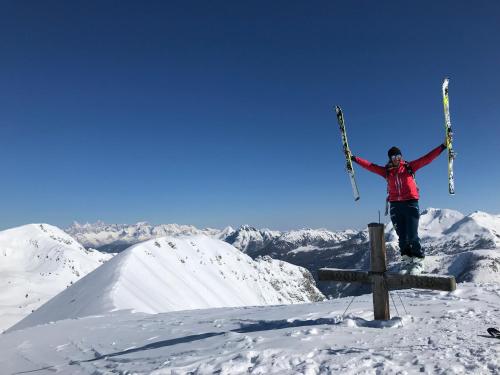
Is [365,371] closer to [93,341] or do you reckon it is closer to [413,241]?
[413,241]

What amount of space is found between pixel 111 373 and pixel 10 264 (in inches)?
5995

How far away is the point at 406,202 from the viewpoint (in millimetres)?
10406

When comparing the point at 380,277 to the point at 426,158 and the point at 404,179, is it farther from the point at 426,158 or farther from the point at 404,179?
the point at 426,158

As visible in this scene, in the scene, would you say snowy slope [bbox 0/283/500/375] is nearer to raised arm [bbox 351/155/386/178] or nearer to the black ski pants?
the black ski pants

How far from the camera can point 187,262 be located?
102062 millimetres

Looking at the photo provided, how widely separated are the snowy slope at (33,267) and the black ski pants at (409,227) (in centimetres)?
8496

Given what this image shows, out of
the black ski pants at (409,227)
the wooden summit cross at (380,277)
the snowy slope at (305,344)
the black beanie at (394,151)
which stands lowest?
the snowy slope at (305,344)

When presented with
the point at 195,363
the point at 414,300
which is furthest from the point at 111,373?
the point at 414,300

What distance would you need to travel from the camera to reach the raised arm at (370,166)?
1094cm

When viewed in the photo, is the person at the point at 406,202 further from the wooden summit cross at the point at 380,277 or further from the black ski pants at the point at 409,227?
the wooden summit cross at the point at 380,277

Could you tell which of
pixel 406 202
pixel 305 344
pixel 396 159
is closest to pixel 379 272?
pixel 406 202

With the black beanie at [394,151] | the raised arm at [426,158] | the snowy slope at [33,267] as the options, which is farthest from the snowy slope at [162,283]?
the snowy slope at [33,267]

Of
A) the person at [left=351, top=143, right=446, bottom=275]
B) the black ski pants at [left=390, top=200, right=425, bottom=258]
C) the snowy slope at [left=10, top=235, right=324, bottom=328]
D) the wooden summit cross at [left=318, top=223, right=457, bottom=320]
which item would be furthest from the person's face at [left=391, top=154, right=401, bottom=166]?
the snowy slope at [left=10, top=235, right=324, bottom=328]

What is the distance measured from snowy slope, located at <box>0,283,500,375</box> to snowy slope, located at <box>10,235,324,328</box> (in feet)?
63.4
